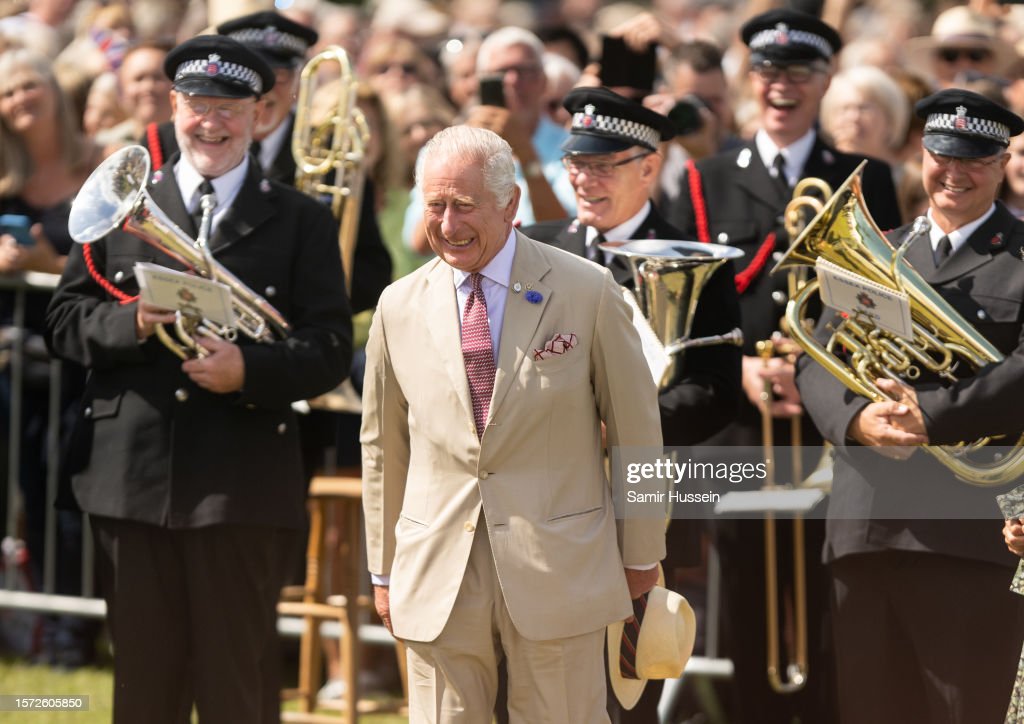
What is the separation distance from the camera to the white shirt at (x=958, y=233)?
21.3 ft

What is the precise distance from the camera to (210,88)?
21.7 ft

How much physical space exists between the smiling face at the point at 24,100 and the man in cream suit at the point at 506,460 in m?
4.89

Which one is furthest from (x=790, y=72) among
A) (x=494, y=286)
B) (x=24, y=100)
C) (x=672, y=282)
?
(x=24, y=100)

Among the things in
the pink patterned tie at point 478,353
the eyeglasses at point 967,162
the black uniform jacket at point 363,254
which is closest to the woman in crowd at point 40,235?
the black uniform jacket at point 363,254

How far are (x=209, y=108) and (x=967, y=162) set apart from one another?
268 centimetres

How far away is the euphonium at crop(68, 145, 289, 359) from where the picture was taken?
6.39m

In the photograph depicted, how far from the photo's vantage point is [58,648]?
9.42m

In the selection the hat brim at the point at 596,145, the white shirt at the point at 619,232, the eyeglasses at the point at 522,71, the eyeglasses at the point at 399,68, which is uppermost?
the eyeglasses at the point at 399,68

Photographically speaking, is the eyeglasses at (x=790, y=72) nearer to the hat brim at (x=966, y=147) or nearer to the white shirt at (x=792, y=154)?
the white shirt at (x=792, y=154)

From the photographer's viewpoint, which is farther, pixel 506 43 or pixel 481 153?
pixel 506 43

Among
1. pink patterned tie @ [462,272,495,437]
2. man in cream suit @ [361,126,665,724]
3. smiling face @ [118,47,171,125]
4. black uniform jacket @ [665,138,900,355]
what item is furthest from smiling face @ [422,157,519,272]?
smiling face @ [118,47,171,125]

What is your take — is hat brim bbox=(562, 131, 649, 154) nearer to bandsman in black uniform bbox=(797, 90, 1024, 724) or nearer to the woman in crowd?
bandsman in black uniform bbox=(797, 90, 1024, 724)

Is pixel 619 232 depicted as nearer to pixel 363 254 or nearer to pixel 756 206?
pixel 756 206

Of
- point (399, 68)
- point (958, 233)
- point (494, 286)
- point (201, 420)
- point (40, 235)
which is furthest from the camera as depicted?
point (399, 68)
